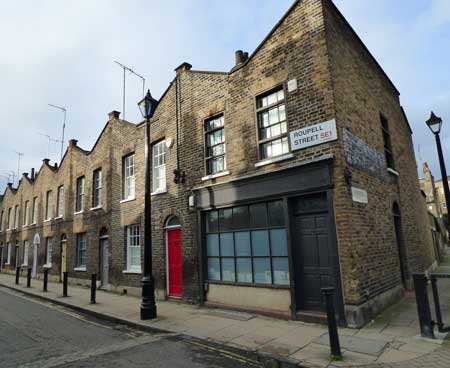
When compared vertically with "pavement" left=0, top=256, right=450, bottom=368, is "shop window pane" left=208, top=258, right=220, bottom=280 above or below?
above

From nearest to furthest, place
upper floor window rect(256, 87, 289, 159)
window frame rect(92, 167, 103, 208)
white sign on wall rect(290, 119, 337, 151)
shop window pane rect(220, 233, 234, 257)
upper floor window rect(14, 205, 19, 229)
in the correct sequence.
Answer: white sign on wall rect(290, 119, 337, 151) < upper floor window rect(256, 87, 289, 159) < shop window pane rect(220, 233, 234, 257) < window frame rect(92, 167, 103, 208) < upper floor window rect(14, 205, 19, 229)

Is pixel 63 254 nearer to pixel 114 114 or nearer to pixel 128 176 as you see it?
pixel 128 176

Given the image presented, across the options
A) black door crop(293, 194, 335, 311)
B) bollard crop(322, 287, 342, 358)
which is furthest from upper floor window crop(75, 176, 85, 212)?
bollard crop(322, 287, 342, 358)

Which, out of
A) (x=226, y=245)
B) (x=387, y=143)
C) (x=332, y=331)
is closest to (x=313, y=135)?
(x=226, y=245)

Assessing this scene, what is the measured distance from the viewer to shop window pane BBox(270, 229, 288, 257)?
806 centimetres

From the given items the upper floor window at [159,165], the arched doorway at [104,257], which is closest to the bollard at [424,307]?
the upper floor window at [159,165]

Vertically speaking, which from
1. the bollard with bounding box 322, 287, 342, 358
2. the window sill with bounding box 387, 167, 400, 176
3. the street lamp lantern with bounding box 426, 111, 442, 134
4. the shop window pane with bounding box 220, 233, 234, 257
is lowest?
the bollard with bounding box 322, 287, 342, 358

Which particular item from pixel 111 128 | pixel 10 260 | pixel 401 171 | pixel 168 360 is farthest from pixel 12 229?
pixel 401 171

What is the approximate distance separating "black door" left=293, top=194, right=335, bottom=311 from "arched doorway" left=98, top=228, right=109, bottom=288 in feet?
33.6

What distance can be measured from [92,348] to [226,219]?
4.78 m

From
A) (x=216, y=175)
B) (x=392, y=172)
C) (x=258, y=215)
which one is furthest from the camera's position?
(x=392, y=172)

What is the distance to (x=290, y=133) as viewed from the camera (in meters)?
8.02

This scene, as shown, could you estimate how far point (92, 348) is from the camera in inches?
246

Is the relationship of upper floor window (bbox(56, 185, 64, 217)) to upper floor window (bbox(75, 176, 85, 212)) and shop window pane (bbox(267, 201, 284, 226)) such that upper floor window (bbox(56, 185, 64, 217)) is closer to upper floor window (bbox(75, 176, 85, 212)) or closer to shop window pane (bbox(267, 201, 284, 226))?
upper floor window (bbox(75, 176, 85, 212))
